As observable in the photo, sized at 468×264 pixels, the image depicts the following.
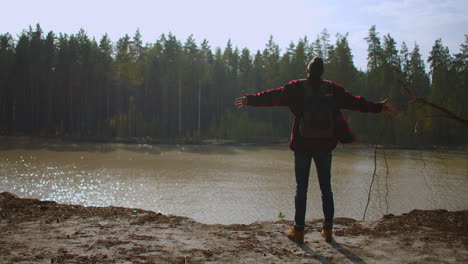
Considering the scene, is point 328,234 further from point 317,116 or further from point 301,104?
point 301,104

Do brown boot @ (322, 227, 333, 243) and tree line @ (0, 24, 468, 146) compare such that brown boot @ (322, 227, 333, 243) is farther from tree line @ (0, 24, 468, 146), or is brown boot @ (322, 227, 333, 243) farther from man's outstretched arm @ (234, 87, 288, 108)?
tree line @ (0, 24, 468, 146)

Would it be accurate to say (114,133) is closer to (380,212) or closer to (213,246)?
(380,212)

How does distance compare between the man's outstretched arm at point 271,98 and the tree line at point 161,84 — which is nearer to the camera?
the man's outstretched arm at point 271,98

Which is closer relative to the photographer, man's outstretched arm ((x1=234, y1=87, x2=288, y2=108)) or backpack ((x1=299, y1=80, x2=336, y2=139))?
backpack ((x1=299, y1=80, x2=336, y2=139))

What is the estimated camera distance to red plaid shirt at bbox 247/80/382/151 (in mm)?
3246

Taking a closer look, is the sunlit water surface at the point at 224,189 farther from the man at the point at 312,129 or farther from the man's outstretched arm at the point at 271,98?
the man's outstretched arm at the point at 271,98

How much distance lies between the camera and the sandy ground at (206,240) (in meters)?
2.81

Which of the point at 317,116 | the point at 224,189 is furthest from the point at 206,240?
the point at 224,189

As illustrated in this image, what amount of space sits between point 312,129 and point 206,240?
138 cm

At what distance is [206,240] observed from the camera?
10.7 ft

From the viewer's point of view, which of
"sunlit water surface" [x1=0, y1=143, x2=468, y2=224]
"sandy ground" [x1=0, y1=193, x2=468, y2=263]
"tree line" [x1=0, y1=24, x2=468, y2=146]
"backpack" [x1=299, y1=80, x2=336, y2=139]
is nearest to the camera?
"sandy ground" [x1=0, y1=193, x2=468, y2=263]

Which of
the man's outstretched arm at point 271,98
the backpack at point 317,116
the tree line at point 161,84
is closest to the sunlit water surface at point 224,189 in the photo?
the backpack at point 317,116

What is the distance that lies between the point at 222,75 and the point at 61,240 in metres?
38.3

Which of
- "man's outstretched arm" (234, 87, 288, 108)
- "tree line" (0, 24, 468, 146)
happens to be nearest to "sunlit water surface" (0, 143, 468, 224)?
"man's outstretched arm" (234, 87, 288, 108)
